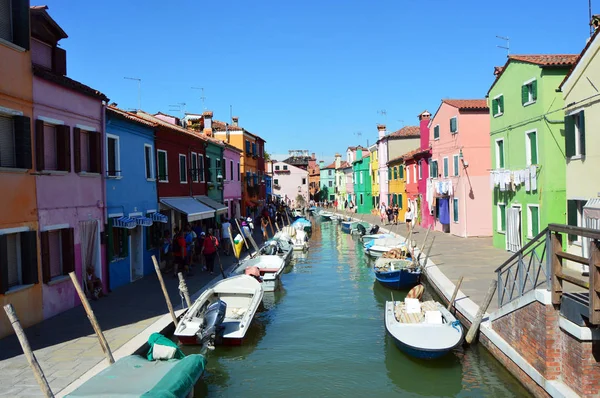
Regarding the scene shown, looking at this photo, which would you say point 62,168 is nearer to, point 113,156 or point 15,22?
point 113,156

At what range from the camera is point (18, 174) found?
463 inches

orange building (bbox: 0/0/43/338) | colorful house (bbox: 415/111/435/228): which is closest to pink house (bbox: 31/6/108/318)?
orange building (bbox: 0/0/43/338)

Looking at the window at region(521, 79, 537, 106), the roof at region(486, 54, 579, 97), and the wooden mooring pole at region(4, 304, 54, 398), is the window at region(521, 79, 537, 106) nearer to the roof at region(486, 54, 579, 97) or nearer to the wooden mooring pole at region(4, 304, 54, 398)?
the roof at region(486, 54, 579, 97)

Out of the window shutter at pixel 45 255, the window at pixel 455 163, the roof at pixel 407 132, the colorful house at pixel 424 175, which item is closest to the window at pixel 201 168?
the window shutter at pixel 45 255

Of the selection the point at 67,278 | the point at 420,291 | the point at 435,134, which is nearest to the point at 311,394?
the point at 420,291

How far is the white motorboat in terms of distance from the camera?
11.7 meters

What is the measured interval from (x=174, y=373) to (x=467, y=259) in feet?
52.3

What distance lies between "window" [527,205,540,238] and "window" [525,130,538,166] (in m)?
1.76

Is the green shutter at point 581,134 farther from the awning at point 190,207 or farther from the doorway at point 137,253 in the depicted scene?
the doorway at point 137,253

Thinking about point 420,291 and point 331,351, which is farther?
point 420,291

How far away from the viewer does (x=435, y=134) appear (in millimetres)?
34281

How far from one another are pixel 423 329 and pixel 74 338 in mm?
7622

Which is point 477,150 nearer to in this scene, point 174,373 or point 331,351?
point 331,351

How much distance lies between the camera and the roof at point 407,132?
4900 cm
